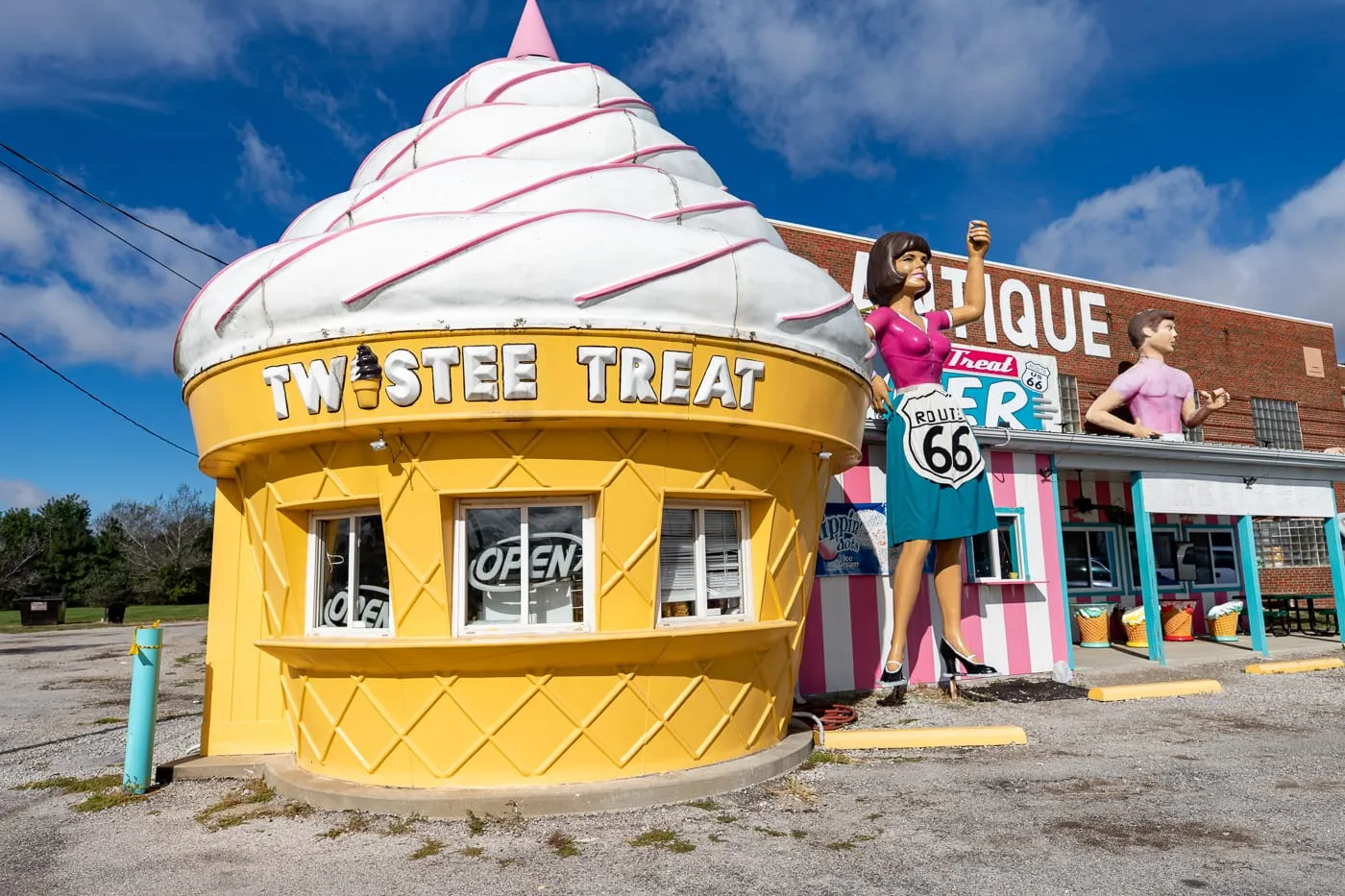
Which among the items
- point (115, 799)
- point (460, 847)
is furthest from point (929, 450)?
point (115, 799)

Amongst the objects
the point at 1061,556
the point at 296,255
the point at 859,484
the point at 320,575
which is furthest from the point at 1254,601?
the point at 296,255

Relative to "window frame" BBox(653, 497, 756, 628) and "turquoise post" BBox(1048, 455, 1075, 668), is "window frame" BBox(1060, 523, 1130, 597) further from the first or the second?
"window frame" BBox(653, 497, 756, 628)

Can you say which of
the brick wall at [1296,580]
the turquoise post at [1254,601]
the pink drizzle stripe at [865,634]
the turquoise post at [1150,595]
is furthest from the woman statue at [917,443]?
the brick wall at [1296,580]

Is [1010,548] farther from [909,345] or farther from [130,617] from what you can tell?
[130,617]

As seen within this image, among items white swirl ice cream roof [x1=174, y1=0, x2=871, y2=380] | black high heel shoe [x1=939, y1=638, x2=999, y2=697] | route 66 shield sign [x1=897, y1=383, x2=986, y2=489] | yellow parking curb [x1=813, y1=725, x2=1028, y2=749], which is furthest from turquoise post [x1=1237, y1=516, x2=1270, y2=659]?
white swirl ice cream roof [x1=174, y1=0, x2=871, y2=380]

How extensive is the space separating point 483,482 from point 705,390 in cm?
180

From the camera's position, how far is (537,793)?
646 cm

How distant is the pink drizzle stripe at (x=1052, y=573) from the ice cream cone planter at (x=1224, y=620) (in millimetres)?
5671

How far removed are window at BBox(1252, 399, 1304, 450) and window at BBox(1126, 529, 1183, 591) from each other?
1018cm

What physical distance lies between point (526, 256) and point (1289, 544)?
80.7 feet

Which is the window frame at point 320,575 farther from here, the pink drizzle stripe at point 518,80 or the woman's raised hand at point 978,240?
the woman's raised hand at point 978,240

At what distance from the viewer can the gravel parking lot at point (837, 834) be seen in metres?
5.13

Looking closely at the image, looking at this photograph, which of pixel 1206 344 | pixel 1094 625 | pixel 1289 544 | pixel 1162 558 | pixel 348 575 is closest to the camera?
pixel 348 575

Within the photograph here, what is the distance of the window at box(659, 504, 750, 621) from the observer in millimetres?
7406
